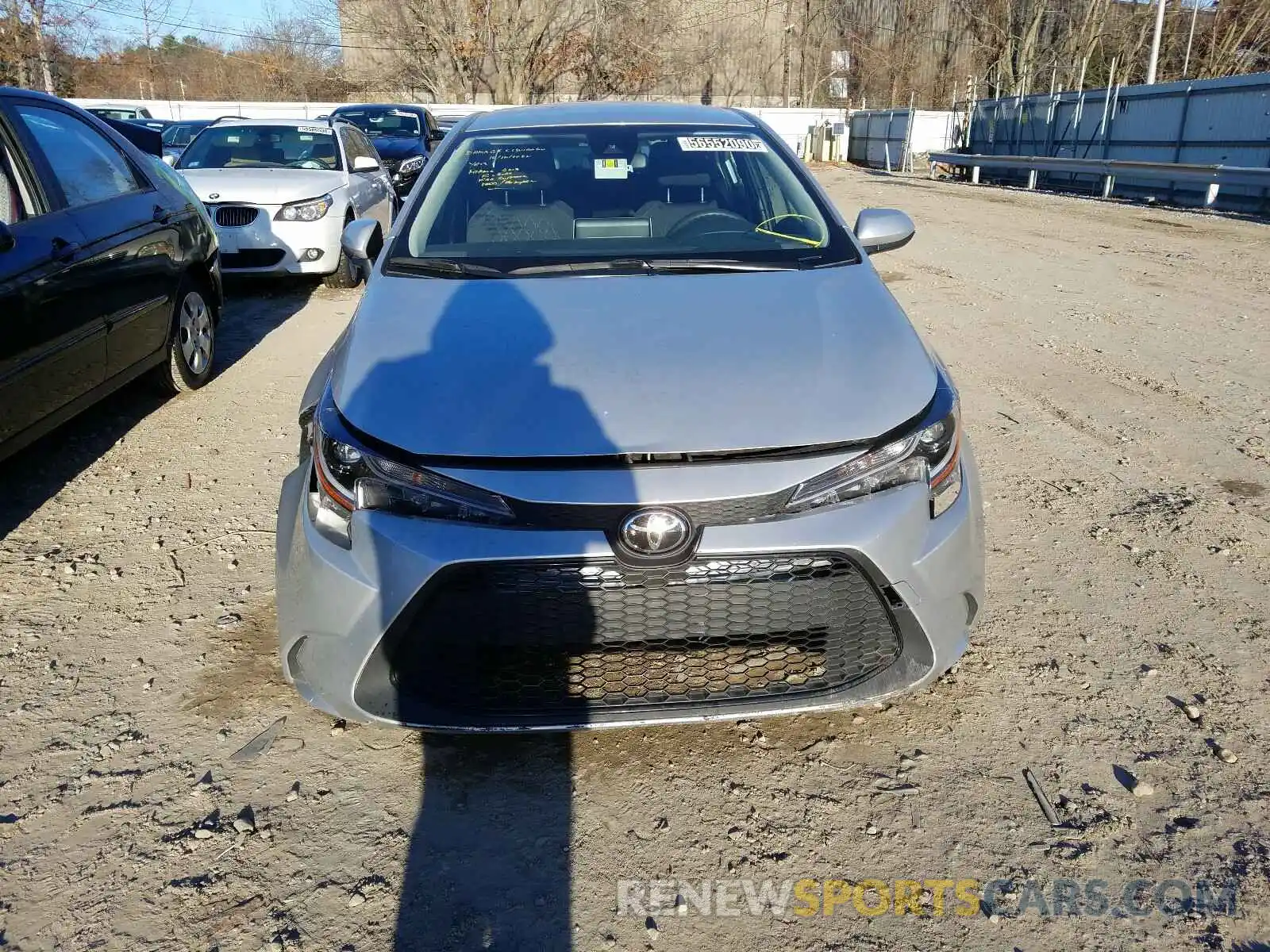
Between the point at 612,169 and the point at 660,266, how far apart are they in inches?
32.9

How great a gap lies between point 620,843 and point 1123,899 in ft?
3.75

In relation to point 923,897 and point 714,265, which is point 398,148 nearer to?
point 714,265

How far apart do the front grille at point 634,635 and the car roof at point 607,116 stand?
2459 millimetres

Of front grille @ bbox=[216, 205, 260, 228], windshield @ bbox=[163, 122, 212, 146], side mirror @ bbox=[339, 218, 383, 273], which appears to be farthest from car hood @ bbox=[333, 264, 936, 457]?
windshield @ bbox=[163, 122, 212, 146]

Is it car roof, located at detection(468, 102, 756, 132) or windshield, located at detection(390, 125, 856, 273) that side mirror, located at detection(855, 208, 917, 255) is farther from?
car roof, located at detection(468, 102, 756, 132)

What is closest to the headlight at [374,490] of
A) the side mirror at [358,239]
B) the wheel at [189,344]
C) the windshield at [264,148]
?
the side mirror at [358,239]

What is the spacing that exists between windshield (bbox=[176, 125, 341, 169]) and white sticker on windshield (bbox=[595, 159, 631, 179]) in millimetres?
6752

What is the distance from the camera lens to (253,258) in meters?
8.69

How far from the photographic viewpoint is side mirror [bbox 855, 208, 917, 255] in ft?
12.1

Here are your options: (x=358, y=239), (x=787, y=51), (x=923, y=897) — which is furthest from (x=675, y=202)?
(x=787, y=51)

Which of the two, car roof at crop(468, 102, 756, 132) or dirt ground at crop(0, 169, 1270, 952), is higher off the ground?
car roof at crop(468, 102, 756, 132)

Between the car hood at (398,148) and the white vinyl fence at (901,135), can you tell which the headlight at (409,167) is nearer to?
the car hood at (398,148)

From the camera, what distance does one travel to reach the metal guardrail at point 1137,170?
13906 millimetres

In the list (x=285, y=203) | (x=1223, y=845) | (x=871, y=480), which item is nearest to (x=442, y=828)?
(x=871, y=480)
